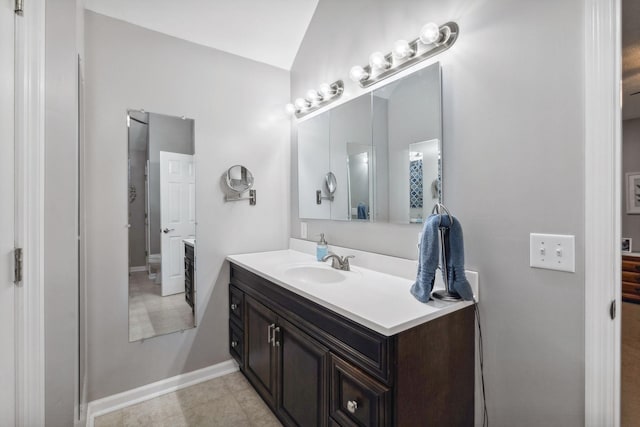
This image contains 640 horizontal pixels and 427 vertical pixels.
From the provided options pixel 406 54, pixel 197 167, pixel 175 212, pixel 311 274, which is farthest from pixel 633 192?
pixel 175 212

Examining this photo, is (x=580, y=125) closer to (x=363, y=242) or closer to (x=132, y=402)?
(x=363, y=242)

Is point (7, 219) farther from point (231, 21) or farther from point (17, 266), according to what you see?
point (231, 21)

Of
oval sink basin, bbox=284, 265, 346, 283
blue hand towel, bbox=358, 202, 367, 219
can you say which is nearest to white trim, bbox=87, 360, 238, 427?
oval sink basin, bbox=284, 265, 346, 283

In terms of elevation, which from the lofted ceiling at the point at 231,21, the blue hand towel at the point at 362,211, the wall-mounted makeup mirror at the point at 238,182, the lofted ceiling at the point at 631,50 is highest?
the lofted ceiling at the point at 231,21

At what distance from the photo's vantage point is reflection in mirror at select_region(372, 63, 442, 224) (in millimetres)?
1390

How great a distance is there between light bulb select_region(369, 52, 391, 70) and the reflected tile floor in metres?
2.05

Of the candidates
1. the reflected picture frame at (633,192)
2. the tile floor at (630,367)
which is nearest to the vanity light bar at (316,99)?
the tile floor at (630,367)

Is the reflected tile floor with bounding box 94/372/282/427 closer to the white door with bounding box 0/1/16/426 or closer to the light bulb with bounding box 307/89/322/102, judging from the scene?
the white door with bounding box 0/1/16/426

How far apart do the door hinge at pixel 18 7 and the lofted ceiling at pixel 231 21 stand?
1.00 meters

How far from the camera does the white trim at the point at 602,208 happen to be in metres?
0.92

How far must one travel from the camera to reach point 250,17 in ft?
6.73

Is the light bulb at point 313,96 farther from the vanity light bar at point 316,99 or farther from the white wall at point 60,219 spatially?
the white wall at point 60,219

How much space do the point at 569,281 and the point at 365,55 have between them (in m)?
1.52

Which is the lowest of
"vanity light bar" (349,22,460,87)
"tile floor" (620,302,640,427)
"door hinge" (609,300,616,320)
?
"tile floor" (620,302,640,427)
